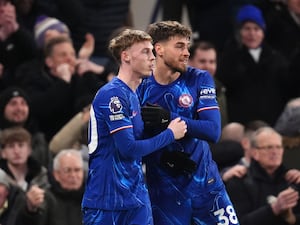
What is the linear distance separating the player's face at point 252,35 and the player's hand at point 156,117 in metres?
4.82

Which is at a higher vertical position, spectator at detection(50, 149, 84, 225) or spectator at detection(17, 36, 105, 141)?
spectator at detection(17, 36, 105, 141)

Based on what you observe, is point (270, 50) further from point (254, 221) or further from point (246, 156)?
point (254, 221)

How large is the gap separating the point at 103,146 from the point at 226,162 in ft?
11.8

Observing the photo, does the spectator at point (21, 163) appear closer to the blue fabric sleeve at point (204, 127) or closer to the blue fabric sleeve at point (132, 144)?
the blue fabric sleeve at point (204, 127)

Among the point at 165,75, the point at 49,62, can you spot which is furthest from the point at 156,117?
the point at 49,62

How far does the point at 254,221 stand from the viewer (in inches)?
400

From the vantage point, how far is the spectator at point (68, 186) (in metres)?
10.4

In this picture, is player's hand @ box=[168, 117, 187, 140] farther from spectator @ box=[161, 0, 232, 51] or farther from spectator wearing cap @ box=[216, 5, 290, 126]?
spectator @ box=[161, 0, 232, 51]

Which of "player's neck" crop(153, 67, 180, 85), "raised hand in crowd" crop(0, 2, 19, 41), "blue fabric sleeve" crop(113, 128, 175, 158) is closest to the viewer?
"blue fabric sleeve" crop(113, 128, 175, 158)

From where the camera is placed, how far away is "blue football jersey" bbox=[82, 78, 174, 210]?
753cm

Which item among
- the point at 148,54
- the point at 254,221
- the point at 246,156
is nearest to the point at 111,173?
the point at 148,54

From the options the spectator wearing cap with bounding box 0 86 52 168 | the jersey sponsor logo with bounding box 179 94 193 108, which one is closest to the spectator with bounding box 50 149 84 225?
the spectator wearing cap with bounding box 0 86 52 168

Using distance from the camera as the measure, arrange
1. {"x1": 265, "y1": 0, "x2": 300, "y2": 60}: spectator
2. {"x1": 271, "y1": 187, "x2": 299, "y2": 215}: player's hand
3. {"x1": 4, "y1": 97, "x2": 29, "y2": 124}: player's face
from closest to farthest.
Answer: {"x1": 271, "y1": 187, "x2": 299, "y2": 215}: player's hand → {"x1": 4, "y1": 97, "x2": 29, "y2": 124}: player's face → {"x1": 265, "y1": 0, "x2": 300, "y2": 60}: spectator

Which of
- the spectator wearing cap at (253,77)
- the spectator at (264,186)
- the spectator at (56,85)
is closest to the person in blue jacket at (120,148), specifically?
the spectator at (264,186)
